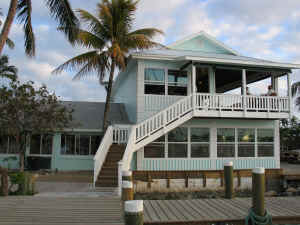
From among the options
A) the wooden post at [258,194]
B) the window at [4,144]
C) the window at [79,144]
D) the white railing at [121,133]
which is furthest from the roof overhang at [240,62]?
the window at [4,144]

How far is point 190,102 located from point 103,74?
505 centimetres

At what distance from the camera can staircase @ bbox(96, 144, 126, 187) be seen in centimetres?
1100

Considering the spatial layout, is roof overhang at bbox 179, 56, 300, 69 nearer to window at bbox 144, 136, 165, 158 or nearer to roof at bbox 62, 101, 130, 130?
window at bbox 144, 136, 165, 158

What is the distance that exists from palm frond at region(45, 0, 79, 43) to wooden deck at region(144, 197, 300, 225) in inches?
299

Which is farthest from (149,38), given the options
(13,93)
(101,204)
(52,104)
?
(101,204)

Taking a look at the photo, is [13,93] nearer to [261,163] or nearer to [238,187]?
[238,187]

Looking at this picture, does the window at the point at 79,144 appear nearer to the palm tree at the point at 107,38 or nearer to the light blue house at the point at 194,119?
the light blue house at the point at 194,119

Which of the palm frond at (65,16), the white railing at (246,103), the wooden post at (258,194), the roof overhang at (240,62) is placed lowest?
the wooden post at (258,194)

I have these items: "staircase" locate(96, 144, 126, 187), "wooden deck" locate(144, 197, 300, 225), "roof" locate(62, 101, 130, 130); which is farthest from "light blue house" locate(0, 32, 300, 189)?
"wooden deck" locate(144, 197, 300, 225)

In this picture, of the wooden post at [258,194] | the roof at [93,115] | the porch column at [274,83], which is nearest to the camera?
the wooden post at [258,194]

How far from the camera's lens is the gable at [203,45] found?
17.9 metres

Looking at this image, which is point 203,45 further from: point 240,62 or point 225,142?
point 225,142

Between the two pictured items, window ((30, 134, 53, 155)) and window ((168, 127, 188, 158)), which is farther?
window ((30, 134, 53, 155))

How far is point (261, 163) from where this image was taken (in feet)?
50.8
